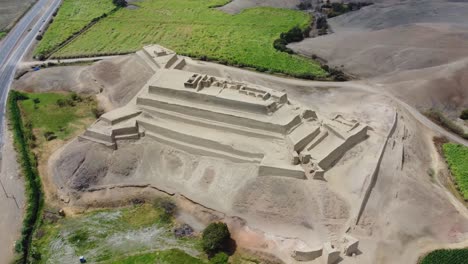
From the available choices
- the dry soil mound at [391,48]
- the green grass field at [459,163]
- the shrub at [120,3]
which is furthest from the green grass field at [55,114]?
the green grass field at [459,163]

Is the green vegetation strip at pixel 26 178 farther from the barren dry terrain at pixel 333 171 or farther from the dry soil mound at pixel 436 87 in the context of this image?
the dry soil mound at pixel 436 87

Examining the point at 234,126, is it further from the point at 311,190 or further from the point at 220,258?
the point at 220,258

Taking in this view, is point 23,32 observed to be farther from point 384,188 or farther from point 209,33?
point 384,188

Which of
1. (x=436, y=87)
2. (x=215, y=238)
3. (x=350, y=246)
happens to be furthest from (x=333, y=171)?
(x=436, y=87)

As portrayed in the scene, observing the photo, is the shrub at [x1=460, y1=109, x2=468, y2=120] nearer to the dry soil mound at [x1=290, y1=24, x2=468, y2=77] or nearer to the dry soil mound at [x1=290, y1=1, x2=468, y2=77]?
the dry soil mound at [x1=290, y1=24, x2=468, y2=77]

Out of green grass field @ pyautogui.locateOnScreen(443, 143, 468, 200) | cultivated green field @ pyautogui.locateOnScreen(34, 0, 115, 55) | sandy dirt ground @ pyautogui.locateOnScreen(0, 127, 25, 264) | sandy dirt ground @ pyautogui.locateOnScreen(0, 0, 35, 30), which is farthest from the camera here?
sandy dirt ground @ pyautogui.locateOnScreen(0, 0, 35, 30)

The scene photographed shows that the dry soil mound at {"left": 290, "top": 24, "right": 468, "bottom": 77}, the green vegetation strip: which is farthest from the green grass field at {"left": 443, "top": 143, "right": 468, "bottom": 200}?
the green vegetation strip
